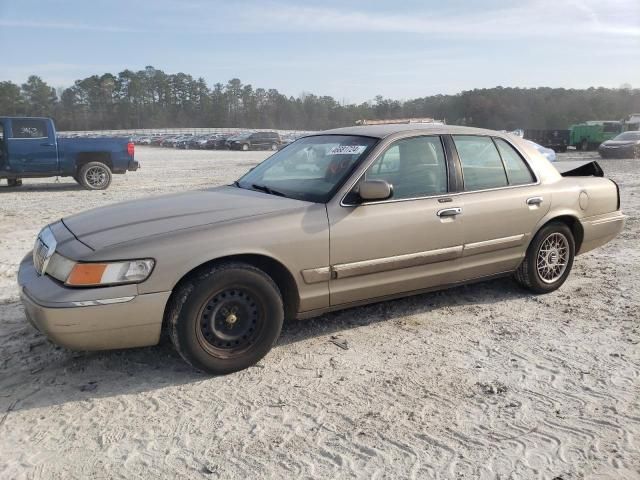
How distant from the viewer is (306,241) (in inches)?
144

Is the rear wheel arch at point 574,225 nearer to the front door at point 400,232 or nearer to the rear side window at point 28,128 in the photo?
the front door at point 400,232

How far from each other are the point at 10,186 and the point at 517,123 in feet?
259

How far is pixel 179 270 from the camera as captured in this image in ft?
10.8

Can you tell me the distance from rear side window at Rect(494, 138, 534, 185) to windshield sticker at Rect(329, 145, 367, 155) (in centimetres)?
142

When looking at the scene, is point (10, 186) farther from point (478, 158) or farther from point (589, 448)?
point (589, 448)

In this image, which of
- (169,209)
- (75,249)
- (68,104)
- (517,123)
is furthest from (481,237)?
(68,104)

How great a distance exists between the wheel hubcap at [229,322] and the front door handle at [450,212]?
1615mm

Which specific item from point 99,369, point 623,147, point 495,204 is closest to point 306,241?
point 99,369

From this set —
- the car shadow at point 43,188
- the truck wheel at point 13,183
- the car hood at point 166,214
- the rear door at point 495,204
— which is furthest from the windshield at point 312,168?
the truck wheel at point 13,183

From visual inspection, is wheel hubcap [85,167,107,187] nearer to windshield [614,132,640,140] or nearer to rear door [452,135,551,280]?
rear door [452,135,551,280]

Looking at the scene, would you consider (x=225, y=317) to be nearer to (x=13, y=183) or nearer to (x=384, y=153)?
(x=384, y=153)

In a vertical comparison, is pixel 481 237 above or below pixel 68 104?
below

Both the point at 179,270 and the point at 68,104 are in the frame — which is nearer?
the point at 179,270

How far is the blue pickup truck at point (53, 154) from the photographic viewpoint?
13.3 metres
